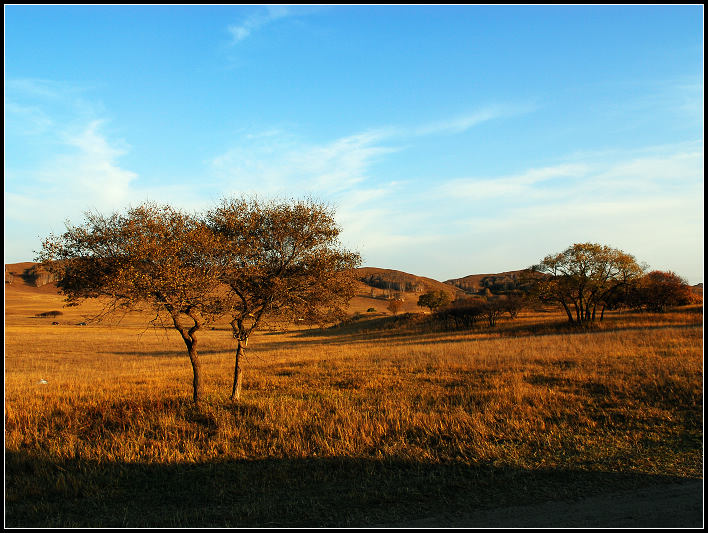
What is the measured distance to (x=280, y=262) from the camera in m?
14.6

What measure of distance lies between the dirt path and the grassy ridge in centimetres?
32

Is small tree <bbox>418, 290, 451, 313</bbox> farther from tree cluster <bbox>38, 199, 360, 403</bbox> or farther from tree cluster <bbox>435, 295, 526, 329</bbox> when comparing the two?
tree cluster <bbox>38, 199, 360, 403</bbox>

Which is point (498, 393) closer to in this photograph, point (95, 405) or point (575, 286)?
point (95, 405)

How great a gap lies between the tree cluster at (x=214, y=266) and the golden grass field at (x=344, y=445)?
2980mm

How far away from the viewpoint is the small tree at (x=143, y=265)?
11852mm

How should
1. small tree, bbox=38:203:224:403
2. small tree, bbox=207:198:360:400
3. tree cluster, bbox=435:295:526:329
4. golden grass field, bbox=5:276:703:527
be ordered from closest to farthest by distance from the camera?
golden grass field, bbox=5:276:703:527, small tree, bbox=38:203:224:403, small tree, bbox=207:198:360:400, tree cluster, bbox=435:295:526:329

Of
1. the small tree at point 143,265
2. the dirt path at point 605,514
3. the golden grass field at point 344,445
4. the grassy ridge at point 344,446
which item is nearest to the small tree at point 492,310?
the golden grass field at point 344,445

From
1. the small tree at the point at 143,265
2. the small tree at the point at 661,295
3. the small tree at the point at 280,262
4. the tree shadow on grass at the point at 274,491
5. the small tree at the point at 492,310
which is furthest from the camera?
the small tree at the point at 492,310

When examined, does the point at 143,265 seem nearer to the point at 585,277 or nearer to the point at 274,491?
the point at 274,491

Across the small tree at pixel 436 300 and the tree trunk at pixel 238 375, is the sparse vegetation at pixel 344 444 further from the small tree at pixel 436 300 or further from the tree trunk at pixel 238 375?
the small tree at pixel 436 300

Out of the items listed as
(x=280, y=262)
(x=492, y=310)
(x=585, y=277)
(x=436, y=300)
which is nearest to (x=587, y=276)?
(x=585, y=277)

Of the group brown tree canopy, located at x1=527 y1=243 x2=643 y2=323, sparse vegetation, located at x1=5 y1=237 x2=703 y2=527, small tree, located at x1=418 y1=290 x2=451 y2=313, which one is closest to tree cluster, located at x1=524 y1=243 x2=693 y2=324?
brown tree canopy, located at x1=527 y1=243 x2=643 y2=323

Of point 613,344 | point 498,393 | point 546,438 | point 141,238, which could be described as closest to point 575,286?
point 613,344

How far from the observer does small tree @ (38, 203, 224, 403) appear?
38.9ft
